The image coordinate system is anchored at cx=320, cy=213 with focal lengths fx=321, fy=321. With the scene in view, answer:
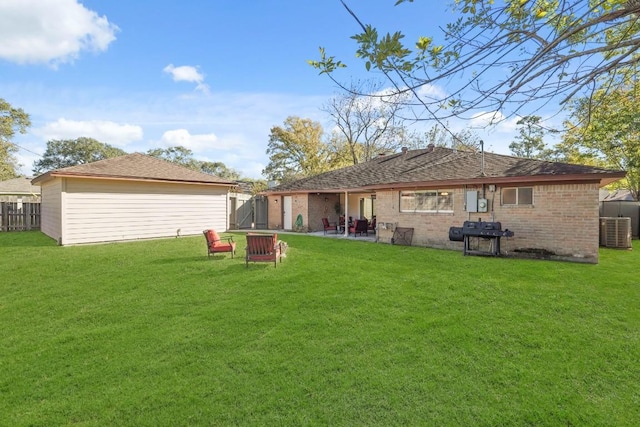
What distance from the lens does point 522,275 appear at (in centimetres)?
782

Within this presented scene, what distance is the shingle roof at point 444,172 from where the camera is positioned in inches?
399

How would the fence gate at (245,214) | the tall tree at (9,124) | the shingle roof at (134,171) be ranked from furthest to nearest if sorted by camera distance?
1. the tall tree at (9,124)
2. the fence gate at (245,214)
3. the shingle roof at (134,171)

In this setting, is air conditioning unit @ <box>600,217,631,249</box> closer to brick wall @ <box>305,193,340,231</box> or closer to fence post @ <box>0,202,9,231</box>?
brick wall @ <box>305,193,340,231</box>

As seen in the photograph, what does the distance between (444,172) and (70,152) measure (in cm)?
5551

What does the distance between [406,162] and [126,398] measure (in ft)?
56.3

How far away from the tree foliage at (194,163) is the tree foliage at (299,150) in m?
20.1

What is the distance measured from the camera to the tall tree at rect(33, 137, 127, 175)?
47.6 meters

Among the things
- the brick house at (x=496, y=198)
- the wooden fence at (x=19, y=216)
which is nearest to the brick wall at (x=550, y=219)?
the brick house at (x=496, y=198)

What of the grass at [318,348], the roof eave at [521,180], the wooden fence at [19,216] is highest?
the roof eave at [521,180]

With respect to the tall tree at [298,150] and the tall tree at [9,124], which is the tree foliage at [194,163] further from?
the tall tree at [9,124]

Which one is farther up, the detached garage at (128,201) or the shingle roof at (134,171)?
the shingle roof at (134,171)

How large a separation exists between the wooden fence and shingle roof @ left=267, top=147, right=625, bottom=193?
526 inches

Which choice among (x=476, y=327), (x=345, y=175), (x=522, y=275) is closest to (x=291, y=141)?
(x=345, y=175)

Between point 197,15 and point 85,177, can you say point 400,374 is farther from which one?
point 85,177
